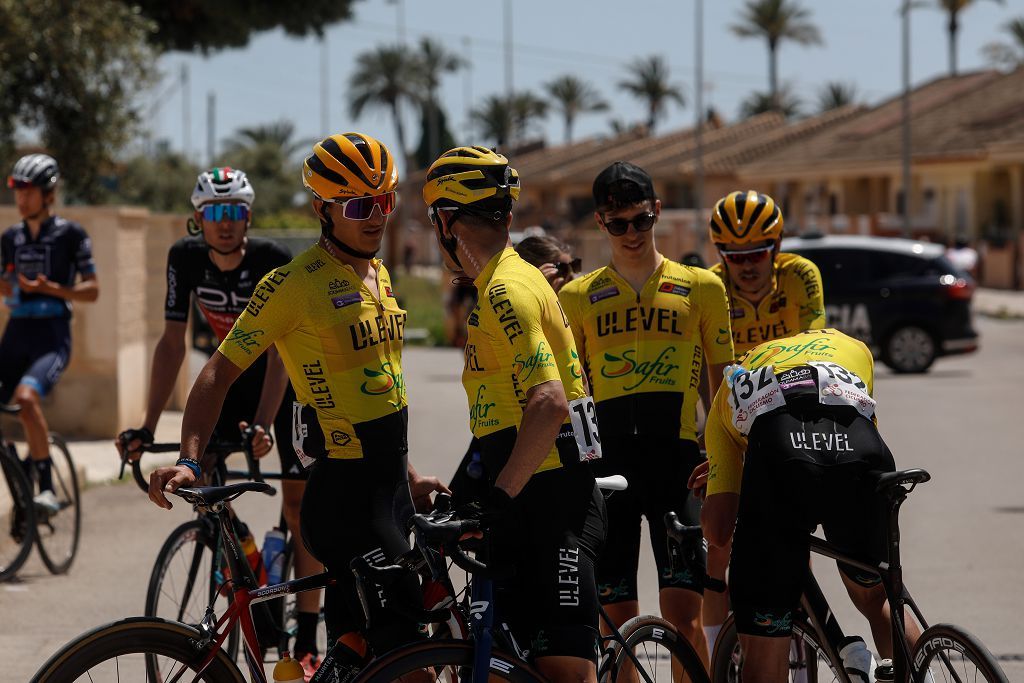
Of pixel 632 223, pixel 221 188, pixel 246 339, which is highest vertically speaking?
pixel 221 188

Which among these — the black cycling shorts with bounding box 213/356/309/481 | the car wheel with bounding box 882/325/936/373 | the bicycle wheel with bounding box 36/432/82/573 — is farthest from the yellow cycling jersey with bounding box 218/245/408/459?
the car wheel with bounding box 882/325/936/373

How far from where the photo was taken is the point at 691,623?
533cm

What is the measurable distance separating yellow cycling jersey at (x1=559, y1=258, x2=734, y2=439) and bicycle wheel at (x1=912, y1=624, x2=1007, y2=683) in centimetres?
136

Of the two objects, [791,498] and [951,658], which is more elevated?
[791,498]

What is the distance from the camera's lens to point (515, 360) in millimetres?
3883

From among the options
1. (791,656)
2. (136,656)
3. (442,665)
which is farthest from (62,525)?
(442,665)

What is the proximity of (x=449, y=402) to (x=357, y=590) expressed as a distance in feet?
43.0

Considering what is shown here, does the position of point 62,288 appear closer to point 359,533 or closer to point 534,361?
point 359,533

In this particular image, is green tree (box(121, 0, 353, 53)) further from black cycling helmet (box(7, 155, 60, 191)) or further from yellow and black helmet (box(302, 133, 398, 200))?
yellow and black helmet (box(302, 133, 398, 200))

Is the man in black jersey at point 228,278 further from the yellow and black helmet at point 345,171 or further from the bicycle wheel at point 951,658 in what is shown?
the bicycle wheel at point 951,658

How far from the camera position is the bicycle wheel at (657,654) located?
178 inches

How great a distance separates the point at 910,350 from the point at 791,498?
17.7 metres

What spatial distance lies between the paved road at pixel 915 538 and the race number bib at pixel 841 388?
2.24m

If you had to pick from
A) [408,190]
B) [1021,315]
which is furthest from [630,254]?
[408,190]
